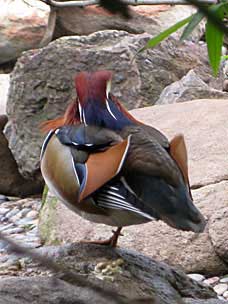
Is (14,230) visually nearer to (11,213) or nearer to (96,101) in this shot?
(11,213)

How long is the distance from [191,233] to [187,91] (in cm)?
207

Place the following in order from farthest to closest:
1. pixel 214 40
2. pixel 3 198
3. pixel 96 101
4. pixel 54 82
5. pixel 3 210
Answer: pixel 3 198 < pixel 54 82 < pixel 3 210 < pixel 96 101 < pixel 214 40

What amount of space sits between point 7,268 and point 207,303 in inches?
29.8

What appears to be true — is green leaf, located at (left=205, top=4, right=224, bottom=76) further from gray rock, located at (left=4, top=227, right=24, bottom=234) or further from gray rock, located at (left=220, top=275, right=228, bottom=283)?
gray rock, located at (left=4, top=227, right=24, bottom=234)

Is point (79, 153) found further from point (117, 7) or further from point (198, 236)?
point (117, 7)

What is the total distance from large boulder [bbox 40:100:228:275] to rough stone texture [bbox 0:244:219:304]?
1046mm

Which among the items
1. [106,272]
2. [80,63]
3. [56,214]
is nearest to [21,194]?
[80,63]

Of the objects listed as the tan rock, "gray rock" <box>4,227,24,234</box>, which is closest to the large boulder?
the tan rock

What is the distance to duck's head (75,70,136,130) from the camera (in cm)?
267

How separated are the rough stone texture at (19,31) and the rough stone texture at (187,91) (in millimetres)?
3544

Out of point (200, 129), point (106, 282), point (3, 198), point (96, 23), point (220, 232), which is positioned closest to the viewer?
point (106, 282)

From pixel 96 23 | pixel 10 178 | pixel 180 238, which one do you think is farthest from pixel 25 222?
pixel 96 23

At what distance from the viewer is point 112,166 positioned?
245 cm

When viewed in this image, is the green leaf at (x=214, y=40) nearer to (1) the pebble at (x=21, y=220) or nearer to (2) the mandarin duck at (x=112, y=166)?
(2) the mandarin duck at (x=112, y=166)
